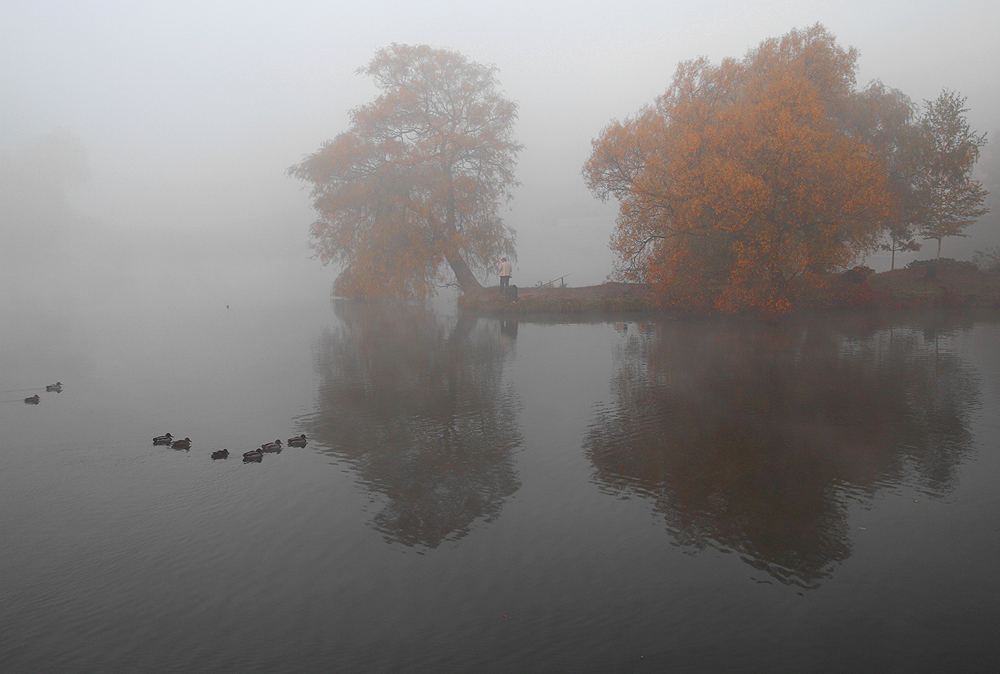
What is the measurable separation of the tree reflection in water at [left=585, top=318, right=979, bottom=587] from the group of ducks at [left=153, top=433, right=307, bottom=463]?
18.9 ft

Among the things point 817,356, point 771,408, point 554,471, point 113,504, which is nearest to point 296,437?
point 113,504

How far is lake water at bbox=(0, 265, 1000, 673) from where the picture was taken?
6508mm

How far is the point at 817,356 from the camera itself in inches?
813

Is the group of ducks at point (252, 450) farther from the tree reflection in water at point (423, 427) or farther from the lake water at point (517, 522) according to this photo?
the tree reflection in water at point (423, 427)

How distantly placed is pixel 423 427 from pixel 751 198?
20472 millimetres

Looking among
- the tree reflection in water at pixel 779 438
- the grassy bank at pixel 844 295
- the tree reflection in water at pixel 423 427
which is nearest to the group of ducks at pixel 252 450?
the tree reflection in water at pixel 423 427

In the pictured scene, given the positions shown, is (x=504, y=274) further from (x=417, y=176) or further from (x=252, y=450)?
(x=252, y=450)

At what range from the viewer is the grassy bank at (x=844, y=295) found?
33.4 metres

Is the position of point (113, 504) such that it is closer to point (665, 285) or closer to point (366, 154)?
point (665, 285)

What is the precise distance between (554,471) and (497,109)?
3572 centimetres

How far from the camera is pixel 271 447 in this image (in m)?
12.4

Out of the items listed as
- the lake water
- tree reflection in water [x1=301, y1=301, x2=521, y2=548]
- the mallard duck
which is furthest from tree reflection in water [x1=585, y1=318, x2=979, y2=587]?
the mallard duck

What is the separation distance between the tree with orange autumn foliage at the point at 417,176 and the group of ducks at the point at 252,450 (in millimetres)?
27007

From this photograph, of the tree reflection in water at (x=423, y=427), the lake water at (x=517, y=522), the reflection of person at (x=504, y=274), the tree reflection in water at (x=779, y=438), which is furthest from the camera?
the reflection of person at (x=504, y=274)
